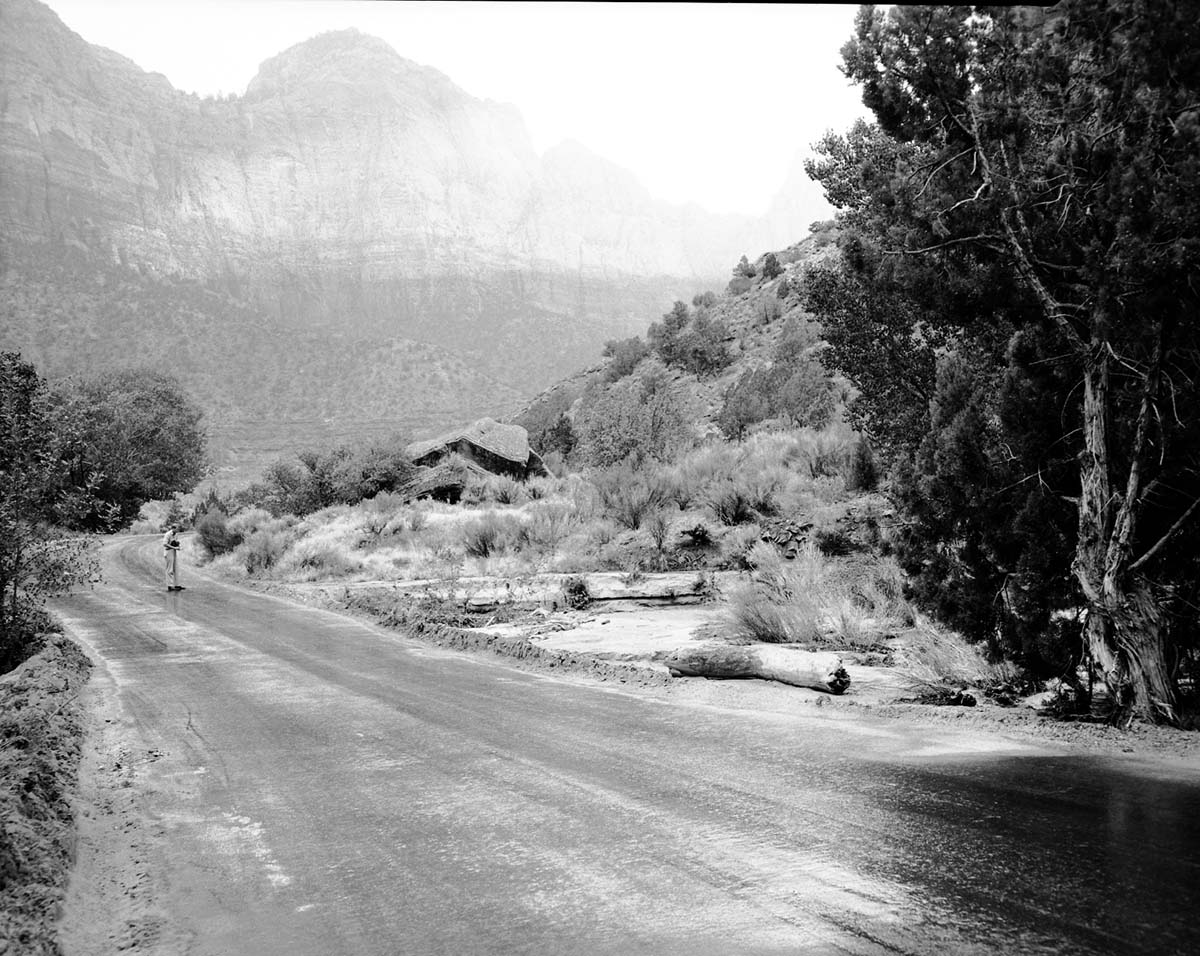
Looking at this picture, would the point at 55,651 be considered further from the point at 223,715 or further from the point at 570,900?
the point at 570,900

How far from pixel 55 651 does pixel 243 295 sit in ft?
381

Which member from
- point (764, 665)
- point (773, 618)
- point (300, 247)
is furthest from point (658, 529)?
point (300, 247)

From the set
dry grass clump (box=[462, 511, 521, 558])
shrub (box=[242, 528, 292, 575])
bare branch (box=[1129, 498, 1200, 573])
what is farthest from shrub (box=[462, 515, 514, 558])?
bare branch (box=[1129, 498, 1200, 573])

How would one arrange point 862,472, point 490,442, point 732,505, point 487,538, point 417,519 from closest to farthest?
point 862,472 → point 732,505 → point 487,538 → point 417,519 → point 490,442

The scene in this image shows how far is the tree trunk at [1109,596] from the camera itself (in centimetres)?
735

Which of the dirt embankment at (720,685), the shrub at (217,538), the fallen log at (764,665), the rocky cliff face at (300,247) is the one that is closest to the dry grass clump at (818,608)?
the dirt embankment at (720,685)

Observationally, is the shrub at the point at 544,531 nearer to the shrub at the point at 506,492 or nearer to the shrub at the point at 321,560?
the shrub at the point at 321,560

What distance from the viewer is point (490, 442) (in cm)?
4122

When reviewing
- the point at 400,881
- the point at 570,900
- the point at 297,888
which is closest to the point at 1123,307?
the point at 570,900

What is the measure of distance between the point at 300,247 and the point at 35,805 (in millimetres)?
148190

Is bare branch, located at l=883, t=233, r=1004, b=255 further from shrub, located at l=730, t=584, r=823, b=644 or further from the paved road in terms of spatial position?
shrub, located at l=730, t=584, r=823, b=644

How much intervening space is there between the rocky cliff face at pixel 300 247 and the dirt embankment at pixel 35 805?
8542cm

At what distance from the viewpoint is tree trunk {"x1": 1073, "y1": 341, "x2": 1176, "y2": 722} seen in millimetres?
7348

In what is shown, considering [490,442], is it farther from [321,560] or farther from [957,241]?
[957,241]
